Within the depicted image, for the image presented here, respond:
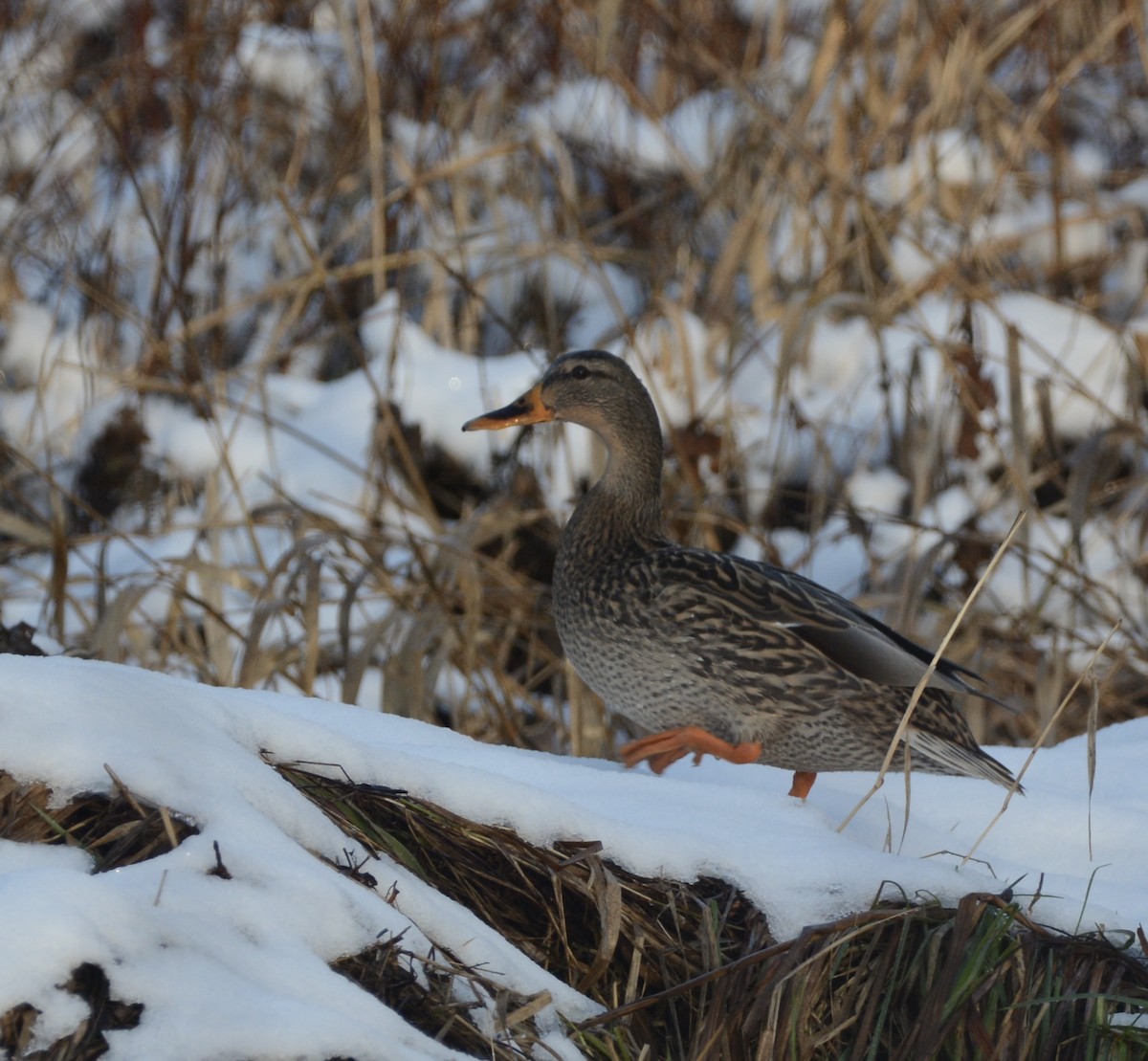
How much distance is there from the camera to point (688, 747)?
9.98ft

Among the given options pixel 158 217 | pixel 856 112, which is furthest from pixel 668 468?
pixel 158 217

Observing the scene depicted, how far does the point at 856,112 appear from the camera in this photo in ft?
21.0

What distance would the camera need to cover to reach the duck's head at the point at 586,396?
11.9 ft

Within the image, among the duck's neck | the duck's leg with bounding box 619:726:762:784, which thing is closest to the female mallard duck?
the duck's leg with bounding box 619:726:762:784

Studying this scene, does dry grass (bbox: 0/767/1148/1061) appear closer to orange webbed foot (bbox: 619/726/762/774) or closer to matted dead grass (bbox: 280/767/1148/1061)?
matted dead grass (bbox: 280/767/1148/1061)

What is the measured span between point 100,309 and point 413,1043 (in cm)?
558

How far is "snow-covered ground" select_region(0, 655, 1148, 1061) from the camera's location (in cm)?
136

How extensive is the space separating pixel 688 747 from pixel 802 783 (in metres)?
0.27

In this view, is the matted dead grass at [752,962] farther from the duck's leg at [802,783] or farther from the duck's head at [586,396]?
the duck's head at [586,396]

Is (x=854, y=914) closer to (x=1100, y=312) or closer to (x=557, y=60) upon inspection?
(x=1100, y=312)

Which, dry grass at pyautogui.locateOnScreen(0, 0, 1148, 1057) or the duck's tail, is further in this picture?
the duck's tail

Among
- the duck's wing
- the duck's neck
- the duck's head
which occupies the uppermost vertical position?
the duck's head

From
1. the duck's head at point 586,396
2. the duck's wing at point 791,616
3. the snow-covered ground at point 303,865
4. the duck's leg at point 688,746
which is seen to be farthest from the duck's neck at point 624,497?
the snow-covered ground at point 303,865

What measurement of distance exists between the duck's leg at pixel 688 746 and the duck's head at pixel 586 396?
92cm
